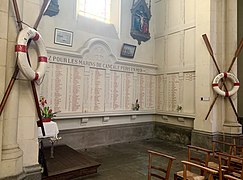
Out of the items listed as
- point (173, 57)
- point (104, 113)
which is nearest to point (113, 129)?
point (104, 113)

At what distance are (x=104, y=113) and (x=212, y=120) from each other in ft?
8.30

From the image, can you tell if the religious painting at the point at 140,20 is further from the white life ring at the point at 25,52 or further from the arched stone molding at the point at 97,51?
the white life ring at the point at 25,52

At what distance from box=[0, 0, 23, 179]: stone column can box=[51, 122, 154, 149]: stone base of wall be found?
2.07m

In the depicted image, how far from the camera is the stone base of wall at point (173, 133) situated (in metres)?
5.21

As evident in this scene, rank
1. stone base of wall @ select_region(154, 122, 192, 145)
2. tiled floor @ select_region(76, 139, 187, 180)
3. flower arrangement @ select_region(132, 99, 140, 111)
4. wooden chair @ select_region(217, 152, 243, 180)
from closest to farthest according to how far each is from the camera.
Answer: wooden chair @ select_region(217, 152, 243, 180)
tiled floor @ select_region(76, 139, 187, 180)
stone base of wall @ select_region(154, 122, 192, 145)
flower arrangement @ select_region(132, 99, 140, 111)

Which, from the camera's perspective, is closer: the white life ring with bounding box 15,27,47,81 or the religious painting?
the white life ring with bounding box 15,27,47,81

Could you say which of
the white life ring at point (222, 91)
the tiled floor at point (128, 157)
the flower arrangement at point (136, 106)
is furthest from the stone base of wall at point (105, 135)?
the white life ring at point (222, 91)

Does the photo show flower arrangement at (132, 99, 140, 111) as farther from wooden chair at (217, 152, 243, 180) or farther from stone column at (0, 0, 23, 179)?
stone column at (0, 0, 23, 179)

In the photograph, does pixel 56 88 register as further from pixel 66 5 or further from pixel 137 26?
pixel 137 26

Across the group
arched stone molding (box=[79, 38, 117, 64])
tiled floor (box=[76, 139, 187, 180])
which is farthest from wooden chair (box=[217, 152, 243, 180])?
arched stone molding (box=[79, 38, 117, 64])

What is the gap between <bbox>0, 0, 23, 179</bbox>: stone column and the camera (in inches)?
83.9

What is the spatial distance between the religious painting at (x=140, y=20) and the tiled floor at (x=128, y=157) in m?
2.97

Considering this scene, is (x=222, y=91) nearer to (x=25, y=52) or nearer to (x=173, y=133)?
(x=173, y=133)

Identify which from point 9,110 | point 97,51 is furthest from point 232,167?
point 97,51
